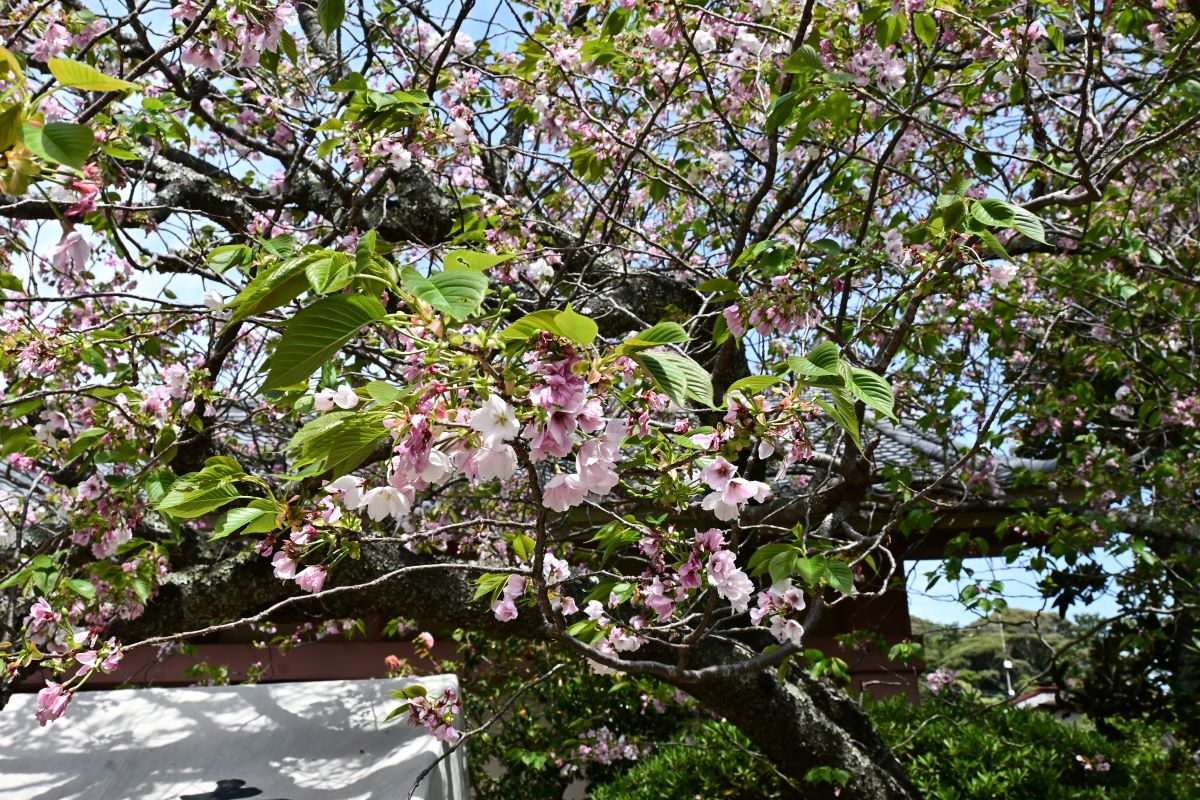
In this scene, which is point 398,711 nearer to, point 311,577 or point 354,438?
point 311,577

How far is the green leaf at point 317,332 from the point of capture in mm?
953

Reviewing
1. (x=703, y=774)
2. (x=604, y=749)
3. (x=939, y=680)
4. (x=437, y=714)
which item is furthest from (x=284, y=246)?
(x=939, y=680)

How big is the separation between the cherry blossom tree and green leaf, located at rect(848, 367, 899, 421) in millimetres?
44

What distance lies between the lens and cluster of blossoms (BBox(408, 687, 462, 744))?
2.43 meters

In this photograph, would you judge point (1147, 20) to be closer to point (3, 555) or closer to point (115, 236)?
point (115, 236)

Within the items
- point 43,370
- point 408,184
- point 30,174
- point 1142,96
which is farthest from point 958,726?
point 30,174

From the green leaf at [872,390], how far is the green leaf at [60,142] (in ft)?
3.33

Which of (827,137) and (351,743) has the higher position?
(827,137)

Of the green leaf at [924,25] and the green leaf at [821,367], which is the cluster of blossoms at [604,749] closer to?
the green leaf at [924,25]

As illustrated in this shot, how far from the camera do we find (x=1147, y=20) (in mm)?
3666

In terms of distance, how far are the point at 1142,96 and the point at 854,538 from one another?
1477 mm

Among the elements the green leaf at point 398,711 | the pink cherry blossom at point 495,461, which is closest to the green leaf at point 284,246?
the pink cherry blossom at point 495,461

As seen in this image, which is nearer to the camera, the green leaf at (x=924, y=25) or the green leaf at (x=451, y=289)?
the green leaf at (x=451, y=289)

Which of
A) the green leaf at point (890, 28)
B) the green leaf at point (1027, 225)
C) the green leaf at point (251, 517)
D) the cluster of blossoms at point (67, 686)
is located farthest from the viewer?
the green leaf at point (890, 28)
